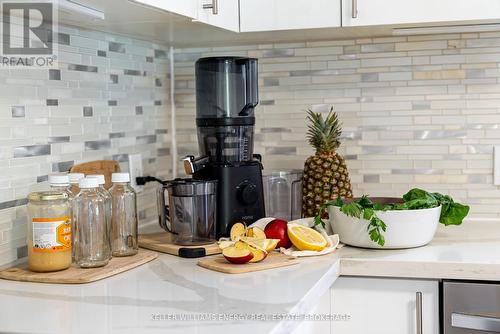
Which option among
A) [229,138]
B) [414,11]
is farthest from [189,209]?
[414,11]

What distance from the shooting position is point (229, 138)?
220 centimetres

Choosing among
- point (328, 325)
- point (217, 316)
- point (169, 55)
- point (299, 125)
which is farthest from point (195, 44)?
point (217, 316)

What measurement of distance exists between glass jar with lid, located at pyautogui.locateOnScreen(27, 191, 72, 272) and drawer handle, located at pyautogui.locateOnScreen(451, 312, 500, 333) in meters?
0.98

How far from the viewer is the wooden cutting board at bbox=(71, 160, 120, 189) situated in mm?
2084

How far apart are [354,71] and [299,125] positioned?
271 millimetres

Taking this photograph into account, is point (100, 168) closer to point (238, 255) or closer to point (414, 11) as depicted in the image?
point (238, 255)

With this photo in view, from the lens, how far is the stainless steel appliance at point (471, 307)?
1.82m

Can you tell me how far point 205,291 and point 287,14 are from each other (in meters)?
1.00

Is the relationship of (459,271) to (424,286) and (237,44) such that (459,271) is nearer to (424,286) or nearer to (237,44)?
(424,286)

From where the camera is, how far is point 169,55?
273 cm

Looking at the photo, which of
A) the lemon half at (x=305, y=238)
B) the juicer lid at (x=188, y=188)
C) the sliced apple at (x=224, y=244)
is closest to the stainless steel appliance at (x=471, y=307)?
the lemon half at (x=305, y=238)

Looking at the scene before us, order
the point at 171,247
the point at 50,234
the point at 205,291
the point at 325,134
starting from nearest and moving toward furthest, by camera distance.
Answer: the point at 205,291 < the point at 50,234 < the point at 171,247 < the point at 325,134

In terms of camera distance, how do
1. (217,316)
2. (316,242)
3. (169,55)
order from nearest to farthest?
(217,316) < (316,242) < (169,55)

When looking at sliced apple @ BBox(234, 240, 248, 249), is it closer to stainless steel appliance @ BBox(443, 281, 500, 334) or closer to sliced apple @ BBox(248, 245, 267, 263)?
sliced apple @ BBox(248, 245, 267, 263)
